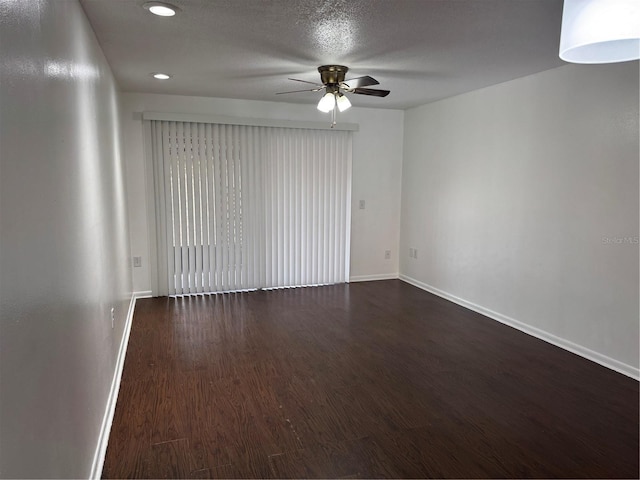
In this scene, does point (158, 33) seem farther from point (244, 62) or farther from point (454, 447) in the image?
point (454, 447)

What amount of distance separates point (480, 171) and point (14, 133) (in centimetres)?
432

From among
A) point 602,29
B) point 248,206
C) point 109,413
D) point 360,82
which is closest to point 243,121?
point 248,206

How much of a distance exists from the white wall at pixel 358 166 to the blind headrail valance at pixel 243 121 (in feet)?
0.28

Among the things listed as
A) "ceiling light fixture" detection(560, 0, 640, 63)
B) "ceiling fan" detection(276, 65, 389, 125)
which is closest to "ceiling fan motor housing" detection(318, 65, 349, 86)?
"ceiling fan" detection(276, 65, 389, 125)

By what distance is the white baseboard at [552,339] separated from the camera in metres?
3.19

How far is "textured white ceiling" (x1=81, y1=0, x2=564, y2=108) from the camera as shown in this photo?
94.3 inches

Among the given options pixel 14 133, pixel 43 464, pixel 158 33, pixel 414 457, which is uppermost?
pixel 158 33

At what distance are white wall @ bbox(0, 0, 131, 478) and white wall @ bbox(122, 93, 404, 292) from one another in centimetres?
242

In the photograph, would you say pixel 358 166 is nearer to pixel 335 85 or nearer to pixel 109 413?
pixel 335 85

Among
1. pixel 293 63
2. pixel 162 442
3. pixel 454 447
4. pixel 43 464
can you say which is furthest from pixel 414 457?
pixel 293 63

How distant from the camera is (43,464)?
126 centimetres

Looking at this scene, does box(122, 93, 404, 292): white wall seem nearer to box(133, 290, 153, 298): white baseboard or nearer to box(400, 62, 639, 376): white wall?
box(133, 290, 153, 298): white baseboard

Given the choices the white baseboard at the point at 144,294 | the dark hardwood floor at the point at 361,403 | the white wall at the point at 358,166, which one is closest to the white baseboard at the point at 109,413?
the dark hardwood floor at the point at 361,403

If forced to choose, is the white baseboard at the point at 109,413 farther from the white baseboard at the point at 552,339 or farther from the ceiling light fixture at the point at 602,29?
the white baseboard at the point at 552,339
